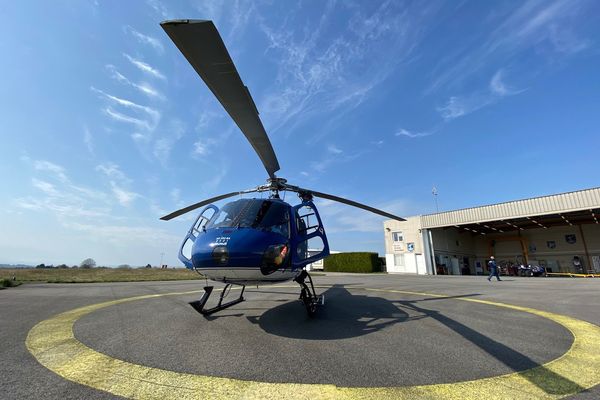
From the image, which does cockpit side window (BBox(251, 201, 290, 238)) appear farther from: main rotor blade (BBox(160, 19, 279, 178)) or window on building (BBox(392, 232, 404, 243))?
window on building (BBox(392, 232, 404, 243))

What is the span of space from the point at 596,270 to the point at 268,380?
167ft

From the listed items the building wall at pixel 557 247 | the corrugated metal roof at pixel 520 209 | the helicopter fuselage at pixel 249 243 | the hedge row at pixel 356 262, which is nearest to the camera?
the helicopter fuselage at pixel 249 243

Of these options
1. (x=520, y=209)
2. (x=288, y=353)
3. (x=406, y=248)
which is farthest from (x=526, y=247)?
(x=288, y=353)

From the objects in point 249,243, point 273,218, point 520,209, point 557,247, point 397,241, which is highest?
point 520,209

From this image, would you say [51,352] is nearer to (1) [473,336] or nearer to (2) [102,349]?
(2) [102,349]

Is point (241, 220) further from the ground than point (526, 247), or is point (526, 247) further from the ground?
point (526, 247)

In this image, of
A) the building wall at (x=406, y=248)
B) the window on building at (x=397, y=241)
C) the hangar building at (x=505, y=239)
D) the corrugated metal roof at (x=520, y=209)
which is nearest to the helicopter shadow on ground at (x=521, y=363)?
the corrugated metal roof at (x=520, y=209)

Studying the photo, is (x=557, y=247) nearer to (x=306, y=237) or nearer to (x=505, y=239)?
(x=505, y=239)

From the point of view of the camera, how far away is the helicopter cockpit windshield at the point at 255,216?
19.6 ft

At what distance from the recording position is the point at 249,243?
5246 millimetres

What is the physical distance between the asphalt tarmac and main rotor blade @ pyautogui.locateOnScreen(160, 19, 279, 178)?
372 cm

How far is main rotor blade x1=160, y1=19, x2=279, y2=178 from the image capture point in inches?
116

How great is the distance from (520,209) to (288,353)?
36.4 meters

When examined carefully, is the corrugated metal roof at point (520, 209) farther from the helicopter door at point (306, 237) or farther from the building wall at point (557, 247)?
the helicopter door at point (306, 237)
